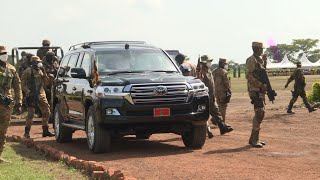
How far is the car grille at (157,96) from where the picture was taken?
1009cm

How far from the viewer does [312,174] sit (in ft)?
26.5

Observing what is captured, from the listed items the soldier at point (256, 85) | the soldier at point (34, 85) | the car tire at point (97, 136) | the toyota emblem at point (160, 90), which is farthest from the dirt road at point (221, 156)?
the toyota emblem at point (160, 90)

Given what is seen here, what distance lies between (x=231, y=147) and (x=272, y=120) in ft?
22.3

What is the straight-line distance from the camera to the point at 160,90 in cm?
1015

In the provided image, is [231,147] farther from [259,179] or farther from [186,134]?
[259,179]

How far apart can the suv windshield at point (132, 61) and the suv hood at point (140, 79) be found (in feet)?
1.21

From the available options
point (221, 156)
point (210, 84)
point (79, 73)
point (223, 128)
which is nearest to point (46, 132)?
point (79, 73)

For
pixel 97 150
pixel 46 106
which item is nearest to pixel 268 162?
pixel 97 150

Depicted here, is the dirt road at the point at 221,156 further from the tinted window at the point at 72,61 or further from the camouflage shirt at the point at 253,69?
the tinted window at the point at 72,61

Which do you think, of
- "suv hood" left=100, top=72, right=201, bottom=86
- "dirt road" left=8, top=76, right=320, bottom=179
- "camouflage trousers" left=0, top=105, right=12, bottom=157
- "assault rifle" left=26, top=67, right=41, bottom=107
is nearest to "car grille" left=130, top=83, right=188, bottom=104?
"suv hood" left=100, top=72, right=201, bottom=86

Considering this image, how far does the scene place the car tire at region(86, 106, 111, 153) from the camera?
10.4m

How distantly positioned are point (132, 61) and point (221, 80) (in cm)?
436

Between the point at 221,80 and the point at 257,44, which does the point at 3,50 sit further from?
the point at 221,80

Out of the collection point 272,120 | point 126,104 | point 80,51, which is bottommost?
point 272,120
